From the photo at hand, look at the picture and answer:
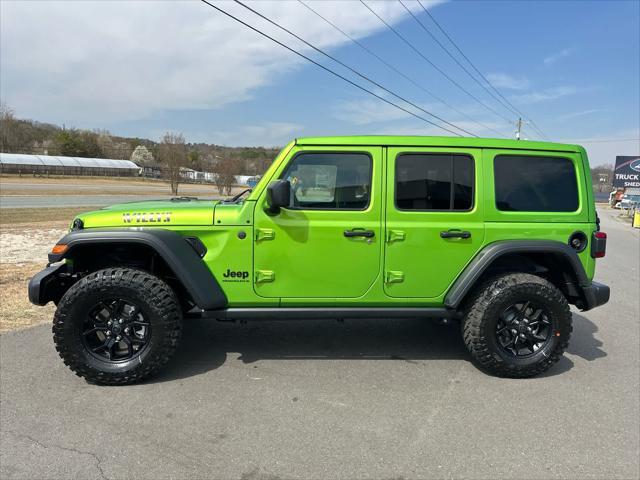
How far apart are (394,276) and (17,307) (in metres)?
4.59

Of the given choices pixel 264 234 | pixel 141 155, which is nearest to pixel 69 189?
pixel 264 234

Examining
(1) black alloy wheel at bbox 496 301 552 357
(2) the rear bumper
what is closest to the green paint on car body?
(2) the rear bumper

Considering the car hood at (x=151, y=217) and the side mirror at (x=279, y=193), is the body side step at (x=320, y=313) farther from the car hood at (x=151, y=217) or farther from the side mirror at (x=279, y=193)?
the side mirror at (x=279, y=193)

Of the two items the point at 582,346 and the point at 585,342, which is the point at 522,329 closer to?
the point at 582,346

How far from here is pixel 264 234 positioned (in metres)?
3.48

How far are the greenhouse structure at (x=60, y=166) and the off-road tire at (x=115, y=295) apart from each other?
68.8 metres

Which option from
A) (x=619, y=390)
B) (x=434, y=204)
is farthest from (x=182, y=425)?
(x=619, y=390)

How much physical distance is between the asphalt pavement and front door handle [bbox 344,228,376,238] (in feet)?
3.97

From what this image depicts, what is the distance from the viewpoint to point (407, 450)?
265 cm

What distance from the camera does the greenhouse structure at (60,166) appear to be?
60781mm

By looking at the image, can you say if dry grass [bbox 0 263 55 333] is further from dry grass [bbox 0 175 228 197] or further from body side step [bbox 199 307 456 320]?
dry grass [bbox 0 175 228 197]

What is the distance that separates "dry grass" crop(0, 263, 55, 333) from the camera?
464 centimetres

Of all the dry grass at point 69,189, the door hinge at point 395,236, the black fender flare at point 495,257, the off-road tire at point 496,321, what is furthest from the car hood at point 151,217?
the dry grass at point 69,189

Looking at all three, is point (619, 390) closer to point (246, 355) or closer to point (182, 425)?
point (246, 355)
